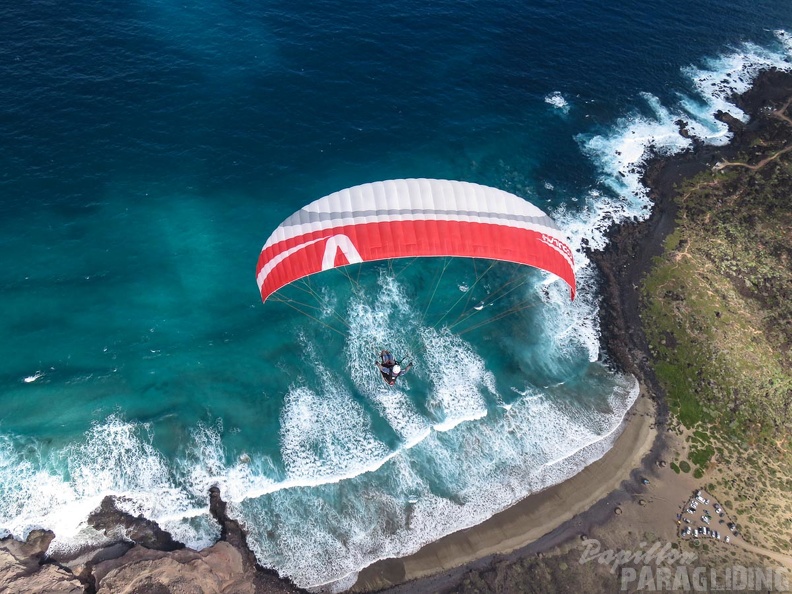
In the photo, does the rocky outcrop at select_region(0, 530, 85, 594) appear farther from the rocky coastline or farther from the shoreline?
the shoreline

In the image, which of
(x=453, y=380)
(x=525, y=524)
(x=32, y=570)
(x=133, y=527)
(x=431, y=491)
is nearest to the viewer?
(x=32, y=570)

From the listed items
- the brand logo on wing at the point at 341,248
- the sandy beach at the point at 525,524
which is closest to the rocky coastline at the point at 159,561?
the sandy beach at the point at 525,524

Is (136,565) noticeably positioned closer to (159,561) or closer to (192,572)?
(159,561)

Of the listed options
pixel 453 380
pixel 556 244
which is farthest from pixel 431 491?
pixel 556 244

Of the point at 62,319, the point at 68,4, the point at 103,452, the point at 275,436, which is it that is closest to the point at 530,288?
the point at 275,436

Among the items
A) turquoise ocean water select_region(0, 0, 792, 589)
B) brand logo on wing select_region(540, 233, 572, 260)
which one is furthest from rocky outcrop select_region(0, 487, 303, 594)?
brand logo on wing select_region(540, 233, 572, 260)

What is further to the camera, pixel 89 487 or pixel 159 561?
pixel 89 487

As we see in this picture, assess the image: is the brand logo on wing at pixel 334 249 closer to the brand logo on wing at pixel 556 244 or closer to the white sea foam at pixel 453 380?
the brand logo on wing at pixel 556 244

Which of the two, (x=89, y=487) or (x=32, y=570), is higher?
(x=89, y=487)
